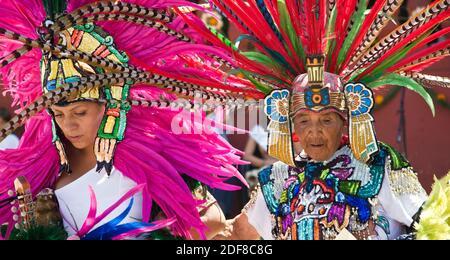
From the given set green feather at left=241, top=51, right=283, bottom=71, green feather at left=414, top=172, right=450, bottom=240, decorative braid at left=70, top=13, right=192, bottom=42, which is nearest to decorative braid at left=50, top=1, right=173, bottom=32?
decorative braid at left=70, top=13, right=192, bottom=42

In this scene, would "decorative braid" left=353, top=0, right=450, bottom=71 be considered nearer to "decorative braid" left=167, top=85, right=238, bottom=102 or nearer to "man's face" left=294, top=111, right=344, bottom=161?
"man's face" left=294, top=111, right=344, bottom=161

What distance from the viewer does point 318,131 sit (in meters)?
3.58

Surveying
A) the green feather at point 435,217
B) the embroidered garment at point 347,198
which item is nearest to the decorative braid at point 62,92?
the embroidered garment at point 347,198

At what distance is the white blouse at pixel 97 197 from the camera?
12.6ft

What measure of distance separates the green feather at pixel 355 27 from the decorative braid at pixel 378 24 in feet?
0.15

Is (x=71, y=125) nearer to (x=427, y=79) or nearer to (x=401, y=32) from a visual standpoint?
(x=401, y=32)

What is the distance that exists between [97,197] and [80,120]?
0.33m

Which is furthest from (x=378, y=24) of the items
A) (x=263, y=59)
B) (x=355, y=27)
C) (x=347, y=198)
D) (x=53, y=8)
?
(x=53, y=8)

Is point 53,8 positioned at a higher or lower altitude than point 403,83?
higher

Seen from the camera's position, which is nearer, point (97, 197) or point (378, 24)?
point (378, 24)

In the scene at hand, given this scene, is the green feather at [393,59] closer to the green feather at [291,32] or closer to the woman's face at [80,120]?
the green feather at [291,32]

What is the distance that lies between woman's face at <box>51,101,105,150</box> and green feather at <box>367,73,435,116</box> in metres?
1.14

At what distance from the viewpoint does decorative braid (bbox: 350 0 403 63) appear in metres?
3.64
